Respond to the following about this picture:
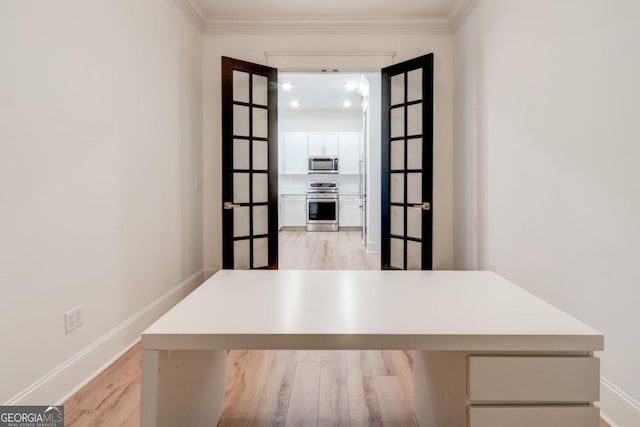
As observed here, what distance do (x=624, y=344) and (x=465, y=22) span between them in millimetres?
2920

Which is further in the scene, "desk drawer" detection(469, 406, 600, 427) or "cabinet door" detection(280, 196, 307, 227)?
"cabinet door" detection(280, 196, 307, 227)

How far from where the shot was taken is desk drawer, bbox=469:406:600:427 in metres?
0.83

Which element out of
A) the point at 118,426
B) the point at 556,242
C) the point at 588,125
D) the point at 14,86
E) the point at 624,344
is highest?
the point at 14,86

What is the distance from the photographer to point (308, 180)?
27.6 ft

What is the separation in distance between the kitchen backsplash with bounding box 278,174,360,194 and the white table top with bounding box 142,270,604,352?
7.11 m

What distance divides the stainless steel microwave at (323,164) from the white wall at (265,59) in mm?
4377

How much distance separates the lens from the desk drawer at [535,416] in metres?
0.83

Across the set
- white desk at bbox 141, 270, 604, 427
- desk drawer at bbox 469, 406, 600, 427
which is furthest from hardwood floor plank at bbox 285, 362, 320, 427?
desk drawer at bbox 469, 406, 600, 427

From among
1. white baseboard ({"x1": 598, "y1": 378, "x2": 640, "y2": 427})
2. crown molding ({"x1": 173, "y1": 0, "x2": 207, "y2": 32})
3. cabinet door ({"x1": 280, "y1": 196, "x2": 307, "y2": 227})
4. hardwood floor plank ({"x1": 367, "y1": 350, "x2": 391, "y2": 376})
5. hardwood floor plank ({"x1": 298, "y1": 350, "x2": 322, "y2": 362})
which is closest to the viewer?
white baseboard ({"x1": 598, "y1": 378, "x2": 640, "y2": 427})

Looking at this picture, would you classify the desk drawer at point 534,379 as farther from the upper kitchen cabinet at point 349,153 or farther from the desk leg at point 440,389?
the upper kitchen cabinet at point 349,153

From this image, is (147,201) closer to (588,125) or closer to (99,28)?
(99,28)

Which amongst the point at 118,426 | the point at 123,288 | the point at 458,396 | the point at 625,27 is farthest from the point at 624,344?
the point at 123,288

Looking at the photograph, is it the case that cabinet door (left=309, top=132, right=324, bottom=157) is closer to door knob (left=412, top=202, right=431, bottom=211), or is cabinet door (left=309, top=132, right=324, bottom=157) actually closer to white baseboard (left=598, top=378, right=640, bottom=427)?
door knob (left=412, top=202, right=431, bottom=211)

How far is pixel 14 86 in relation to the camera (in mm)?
1411
